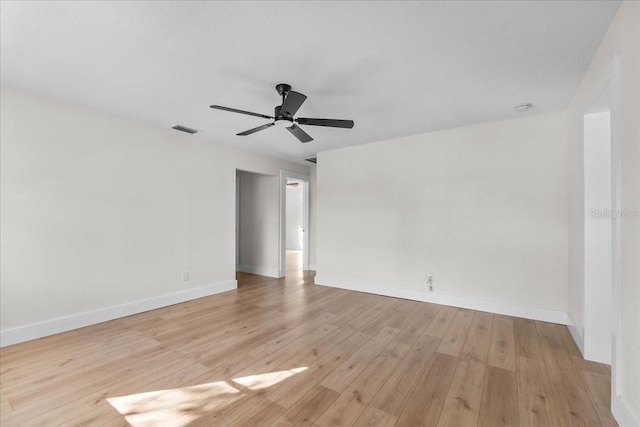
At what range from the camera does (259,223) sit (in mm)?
6035

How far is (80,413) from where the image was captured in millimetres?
1746

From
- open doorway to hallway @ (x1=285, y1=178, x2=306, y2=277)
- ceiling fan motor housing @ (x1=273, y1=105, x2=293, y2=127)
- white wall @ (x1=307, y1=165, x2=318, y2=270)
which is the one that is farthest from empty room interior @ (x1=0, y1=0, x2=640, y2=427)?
open doorway to hallway @ (x1=285, y1=178, x2=306, y2=277)

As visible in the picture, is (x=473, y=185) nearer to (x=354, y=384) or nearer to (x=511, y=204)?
(x=511, y=204)

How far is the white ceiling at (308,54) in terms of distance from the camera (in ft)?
5.57

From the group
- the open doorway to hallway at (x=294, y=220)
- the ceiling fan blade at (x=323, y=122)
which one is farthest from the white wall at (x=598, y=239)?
the open doorway to hallway at (x=294, y=220)

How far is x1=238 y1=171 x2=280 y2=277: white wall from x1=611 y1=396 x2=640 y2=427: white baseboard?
4892 millimetres

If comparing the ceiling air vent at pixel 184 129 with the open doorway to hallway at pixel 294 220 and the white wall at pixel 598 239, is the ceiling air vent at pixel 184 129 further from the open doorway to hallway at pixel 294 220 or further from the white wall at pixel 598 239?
the open doorway to hallway at pixel 294 220

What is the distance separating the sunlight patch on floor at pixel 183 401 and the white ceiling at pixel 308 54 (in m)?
2.49

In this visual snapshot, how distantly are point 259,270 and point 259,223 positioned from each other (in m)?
1.02

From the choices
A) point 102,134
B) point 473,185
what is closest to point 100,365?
point 102,134

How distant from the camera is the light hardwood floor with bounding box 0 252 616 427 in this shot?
5.71 feet

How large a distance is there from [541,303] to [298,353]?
117 inches

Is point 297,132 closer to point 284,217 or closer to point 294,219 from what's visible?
point 284,217

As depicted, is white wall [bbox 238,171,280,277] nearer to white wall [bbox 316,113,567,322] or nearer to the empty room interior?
the empty room interior
